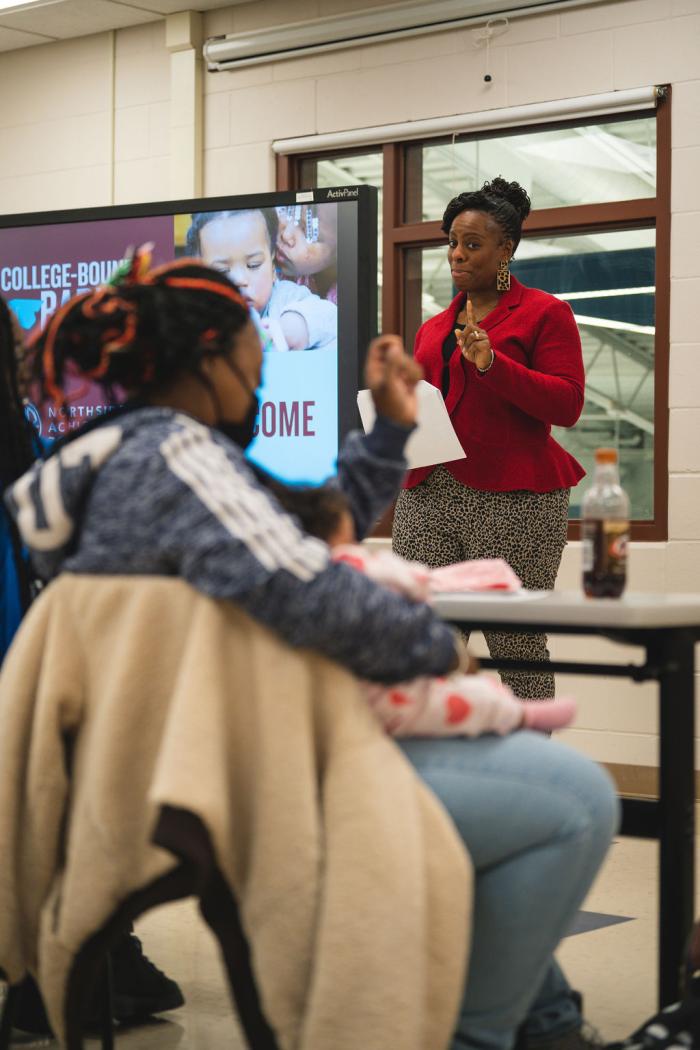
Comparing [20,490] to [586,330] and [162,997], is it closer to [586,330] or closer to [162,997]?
[162,997]

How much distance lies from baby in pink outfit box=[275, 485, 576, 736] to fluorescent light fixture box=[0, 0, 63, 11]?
3689mm

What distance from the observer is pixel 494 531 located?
3012mm

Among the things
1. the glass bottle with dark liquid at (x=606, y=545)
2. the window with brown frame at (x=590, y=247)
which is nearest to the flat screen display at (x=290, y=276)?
the window with brown frame at (x=590, y=247)

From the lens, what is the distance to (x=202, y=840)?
1.26 m

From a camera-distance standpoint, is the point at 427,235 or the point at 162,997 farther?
the point at 427,235

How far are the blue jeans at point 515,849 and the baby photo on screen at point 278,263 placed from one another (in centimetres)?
191

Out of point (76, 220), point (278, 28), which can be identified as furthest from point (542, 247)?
point (76, 220)

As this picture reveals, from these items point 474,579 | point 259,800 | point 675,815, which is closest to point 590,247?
point 474,579

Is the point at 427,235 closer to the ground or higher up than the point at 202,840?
higher up

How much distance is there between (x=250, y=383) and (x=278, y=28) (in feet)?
11.1

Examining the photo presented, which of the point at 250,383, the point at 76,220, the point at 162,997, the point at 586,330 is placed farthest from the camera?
the point at 586,330

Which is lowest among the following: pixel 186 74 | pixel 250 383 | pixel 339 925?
pixel 339 925

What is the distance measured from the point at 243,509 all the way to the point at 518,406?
1745 millimetres

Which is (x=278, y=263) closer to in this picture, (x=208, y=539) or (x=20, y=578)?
(x=20, y=578)
